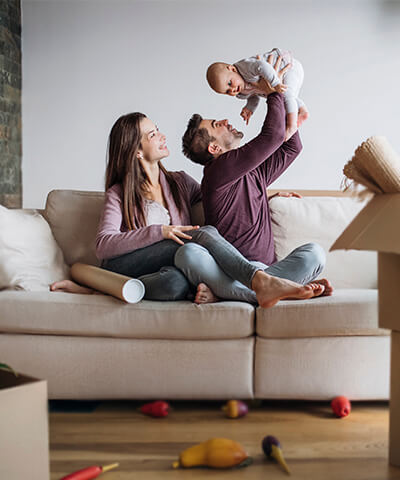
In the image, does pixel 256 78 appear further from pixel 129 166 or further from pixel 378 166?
pixel 378 166

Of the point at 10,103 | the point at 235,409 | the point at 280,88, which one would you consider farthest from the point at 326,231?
the point at 10,103

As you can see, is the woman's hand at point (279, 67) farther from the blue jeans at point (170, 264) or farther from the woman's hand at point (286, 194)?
the blue jeans at point (170, 264)

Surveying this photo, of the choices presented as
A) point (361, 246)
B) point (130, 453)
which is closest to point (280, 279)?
point (361, 246)

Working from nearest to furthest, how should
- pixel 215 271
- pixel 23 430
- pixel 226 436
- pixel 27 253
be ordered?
pixel 23 430 < pixel 226 436 < pixel 215 271 < pixel 27 253

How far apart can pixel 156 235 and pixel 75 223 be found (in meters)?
0.52

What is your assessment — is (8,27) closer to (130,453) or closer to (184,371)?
(184,371)

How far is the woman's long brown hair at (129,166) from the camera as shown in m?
2.46

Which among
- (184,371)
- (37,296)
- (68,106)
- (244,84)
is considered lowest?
(184,371)

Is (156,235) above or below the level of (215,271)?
above

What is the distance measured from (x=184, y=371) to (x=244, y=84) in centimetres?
131

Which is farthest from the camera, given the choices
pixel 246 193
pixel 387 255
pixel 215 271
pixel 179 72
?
pixel 179 72

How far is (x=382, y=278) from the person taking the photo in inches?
59.4

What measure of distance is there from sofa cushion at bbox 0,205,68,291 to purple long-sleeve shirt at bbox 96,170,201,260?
0.76 feet

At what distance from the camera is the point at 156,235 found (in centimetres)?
225
